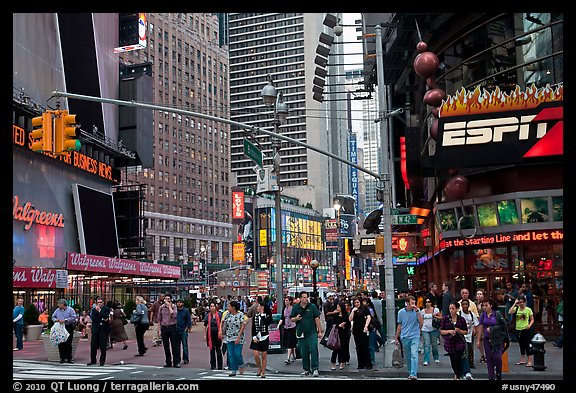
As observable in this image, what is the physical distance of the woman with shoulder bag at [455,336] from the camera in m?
15.2

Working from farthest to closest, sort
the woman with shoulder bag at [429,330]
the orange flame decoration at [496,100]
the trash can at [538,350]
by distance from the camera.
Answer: the orange flame decoration at [496,100] < the woman with shoulder bag at [429,330] < the trash can at [538,350]

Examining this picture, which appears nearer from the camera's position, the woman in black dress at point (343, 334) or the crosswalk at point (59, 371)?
the crosswalk at point (59, 371)

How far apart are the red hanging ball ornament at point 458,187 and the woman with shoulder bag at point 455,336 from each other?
13.5 m

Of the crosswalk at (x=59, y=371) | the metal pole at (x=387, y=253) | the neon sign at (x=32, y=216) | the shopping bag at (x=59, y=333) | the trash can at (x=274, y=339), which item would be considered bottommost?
the crosswalk at (x=59, y=371)

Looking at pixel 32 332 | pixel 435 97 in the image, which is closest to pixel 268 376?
pixel 435 97

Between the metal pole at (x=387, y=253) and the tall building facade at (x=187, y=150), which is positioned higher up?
the tall building facade at (x=187, y=150)

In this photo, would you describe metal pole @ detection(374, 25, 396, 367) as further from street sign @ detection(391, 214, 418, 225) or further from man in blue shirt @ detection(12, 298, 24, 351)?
man in blue shirt @ detection(12, 298, 24, 351)

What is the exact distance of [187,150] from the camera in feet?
417

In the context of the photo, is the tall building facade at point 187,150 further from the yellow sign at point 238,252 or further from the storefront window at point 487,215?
the storefront window at point 487,215

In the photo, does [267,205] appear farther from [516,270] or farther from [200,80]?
[516,270]

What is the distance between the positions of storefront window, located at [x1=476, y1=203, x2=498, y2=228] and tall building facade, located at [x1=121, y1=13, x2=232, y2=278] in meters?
82.4

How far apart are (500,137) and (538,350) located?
10169 millimetres

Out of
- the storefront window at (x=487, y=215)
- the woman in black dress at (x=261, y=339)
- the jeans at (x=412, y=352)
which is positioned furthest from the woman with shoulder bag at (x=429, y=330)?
the storefront window at (x=487, y=215)

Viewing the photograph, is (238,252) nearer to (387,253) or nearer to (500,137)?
(500,137)
